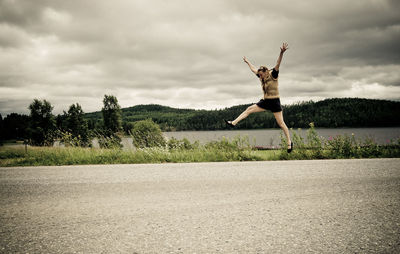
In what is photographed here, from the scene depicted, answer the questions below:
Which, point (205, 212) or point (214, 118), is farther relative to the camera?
point (214, 118)

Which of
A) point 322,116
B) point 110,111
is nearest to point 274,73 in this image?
point 110,111

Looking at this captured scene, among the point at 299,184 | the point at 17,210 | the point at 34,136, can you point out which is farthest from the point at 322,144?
the point at 34,136

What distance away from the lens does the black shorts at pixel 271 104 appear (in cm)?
603

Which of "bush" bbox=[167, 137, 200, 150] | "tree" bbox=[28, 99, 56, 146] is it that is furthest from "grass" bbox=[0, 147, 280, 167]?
"tree" bbox=[28, 99, 56, 146]

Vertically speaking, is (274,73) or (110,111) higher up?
(110,111)

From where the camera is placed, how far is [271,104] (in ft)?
19.8

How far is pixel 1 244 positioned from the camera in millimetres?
2180

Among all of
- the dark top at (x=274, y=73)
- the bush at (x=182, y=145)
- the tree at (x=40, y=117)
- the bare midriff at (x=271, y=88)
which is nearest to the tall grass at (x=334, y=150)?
the bare midriff at (x=271, y=88)

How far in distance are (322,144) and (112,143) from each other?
28.2ft

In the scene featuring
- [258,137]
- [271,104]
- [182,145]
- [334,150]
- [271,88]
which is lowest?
[258,137]

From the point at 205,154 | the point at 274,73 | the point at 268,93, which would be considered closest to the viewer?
the point at 274,73

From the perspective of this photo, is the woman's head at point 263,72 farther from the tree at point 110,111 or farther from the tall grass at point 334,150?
the tree at point 110,111

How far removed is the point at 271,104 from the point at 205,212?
4.17 metres

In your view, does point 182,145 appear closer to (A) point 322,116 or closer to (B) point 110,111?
(B) point 110,111
